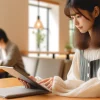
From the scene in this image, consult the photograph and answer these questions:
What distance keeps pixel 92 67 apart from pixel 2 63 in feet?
9.70

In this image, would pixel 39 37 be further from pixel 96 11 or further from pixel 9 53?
pixel 96 11

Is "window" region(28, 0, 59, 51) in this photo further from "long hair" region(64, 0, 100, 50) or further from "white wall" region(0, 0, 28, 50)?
"long hair" region(64, 0, 100, 50)

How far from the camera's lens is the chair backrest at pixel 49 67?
3498 mm

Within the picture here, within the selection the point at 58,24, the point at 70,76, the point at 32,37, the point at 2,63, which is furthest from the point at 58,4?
the point at 70,76

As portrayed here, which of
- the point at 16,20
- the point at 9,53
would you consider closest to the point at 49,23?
the point at 16,20

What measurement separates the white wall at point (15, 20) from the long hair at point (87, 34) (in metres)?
4.73

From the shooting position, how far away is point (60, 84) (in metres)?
1.22

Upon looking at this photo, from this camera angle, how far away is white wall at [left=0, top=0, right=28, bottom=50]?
6.13 metres

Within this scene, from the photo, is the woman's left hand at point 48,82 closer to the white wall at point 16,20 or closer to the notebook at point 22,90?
the notebook at point 22,90

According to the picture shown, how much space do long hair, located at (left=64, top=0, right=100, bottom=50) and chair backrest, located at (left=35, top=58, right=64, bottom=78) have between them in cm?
194

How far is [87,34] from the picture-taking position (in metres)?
1.52

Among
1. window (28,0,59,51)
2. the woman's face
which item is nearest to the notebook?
the woman's face

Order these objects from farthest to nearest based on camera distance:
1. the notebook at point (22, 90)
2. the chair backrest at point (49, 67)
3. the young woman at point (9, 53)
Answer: the young woman at point (9, 53) → the chair backrest at point (49, 67) → the notebook at point (22, 90)

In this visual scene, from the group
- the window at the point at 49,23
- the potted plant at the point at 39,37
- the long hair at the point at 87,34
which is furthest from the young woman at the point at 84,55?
the window at the point at 49,23
